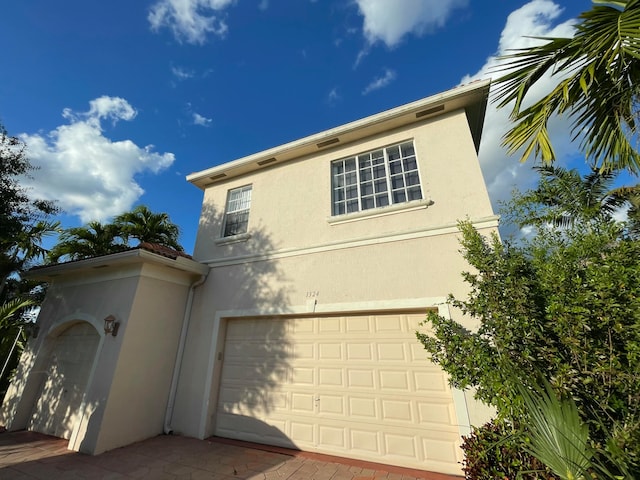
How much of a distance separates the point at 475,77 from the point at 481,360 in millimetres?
6033

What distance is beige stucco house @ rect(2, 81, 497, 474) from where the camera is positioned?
489 cm

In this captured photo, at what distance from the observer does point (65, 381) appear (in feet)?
21.0

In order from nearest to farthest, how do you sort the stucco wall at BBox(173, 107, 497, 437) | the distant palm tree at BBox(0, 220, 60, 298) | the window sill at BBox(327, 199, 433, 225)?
the stucco wall at BBox(173, 107, 497, 437), the window sill at BBox(327, 199, 433, 225), the distant palm tree at BBox(0, 220, 60, 298)

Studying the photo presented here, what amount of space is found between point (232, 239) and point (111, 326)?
3.37 meters

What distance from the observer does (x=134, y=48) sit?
695cm

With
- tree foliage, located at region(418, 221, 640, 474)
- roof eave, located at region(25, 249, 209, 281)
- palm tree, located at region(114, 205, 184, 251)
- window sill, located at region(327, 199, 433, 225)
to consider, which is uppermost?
palm tree, located at region(114, 205, 184, 251)

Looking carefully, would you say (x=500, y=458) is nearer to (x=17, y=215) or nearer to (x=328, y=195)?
(x=328, y=195)

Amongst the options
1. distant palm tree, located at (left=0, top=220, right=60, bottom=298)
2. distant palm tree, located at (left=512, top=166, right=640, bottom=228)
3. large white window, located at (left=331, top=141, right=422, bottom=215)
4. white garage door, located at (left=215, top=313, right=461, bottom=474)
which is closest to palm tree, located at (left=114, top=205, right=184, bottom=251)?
distant palm tree, located at (left=0, top=220, right=60, bottom=298)

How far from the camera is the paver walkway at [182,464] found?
411 centimetres

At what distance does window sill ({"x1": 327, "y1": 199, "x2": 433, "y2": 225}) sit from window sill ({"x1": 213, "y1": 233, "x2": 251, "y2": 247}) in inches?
100

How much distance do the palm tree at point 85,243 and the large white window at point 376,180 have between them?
9691 millimetres

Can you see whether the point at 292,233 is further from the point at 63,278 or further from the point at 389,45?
the point at 63,278

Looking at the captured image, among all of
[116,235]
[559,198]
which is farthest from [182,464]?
[559,198]

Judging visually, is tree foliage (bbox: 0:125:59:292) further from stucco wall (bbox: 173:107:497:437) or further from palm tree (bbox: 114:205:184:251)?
stucco wall (bbox: 173:107:497:437)
